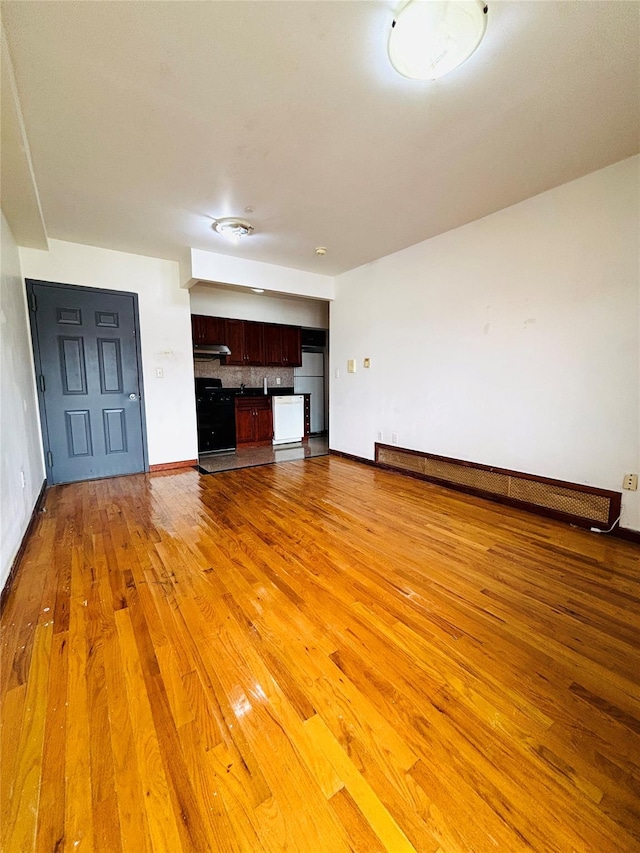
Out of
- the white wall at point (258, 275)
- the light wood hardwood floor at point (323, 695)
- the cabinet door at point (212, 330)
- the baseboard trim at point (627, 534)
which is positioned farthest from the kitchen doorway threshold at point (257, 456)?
the baseboard trim at point (627, 534)

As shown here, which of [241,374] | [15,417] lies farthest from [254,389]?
[15,417]

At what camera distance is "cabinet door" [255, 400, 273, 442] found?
5.80 meters

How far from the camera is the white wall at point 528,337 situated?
234 centimetres

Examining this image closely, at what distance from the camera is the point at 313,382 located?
698 centimetres

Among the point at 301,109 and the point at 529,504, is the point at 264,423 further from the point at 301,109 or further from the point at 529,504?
the point at 301,109

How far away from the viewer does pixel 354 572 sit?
6.51ft

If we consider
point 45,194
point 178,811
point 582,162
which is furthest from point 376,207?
point 178,811

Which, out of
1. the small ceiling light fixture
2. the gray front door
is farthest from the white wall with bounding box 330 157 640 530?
the gray front door

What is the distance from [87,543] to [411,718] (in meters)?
2.29

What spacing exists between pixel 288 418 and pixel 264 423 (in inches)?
17.6

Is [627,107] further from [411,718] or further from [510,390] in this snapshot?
[411,718]

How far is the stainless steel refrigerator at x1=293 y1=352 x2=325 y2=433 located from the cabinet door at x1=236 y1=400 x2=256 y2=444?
4.52 feet

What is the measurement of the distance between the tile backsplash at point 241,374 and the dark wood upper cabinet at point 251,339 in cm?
28

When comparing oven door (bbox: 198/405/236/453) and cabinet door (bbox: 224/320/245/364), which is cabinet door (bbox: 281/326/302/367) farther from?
oven door (bbox: 198/405/236/453)
